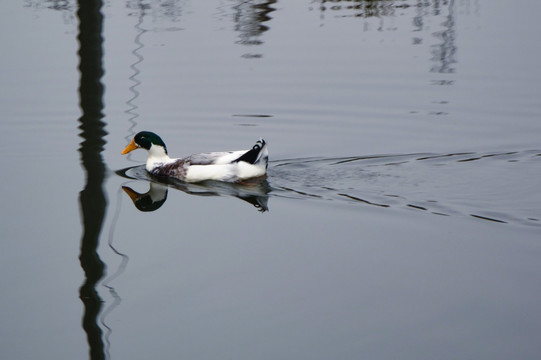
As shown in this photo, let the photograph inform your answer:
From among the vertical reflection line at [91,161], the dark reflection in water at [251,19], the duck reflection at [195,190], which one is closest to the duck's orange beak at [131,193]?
the duck reflection at [195,190]

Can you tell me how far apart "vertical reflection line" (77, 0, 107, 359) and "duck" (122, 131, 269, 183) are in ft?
2.28

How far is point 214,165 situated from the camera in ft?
31.6

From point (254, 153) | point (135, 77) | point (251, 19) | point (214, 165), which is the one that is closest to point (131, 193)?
point (214, 165)

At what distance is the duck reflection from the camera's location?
→ 906 cm

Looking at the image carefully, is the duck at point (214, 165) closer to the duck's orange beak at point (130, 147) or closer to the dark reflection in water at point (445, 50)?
the duck's orange beak at point (130, 147)

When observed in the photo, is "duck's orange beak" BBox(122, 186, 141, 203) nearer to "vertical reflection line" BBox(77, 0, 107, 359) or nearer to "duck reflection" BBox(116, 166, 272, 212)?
"duck reflection" BBox(116, 166, 272, 212)

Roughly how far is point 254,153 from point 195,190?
0.77 metres

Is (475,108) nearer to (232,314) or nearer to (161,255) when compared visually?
(161,255)

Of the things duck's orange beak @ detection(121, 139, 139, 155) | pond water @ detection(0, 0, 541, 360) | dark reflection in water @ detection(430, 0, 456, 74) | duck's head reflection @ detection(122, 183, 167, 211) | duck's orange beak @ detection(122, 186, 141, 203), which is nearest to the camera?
pond water @ detection(0, 0, 541, 360)

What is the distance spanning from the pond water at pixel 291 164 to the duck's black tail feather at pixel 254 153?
0.32 m

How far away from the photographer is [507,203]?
8.41 m

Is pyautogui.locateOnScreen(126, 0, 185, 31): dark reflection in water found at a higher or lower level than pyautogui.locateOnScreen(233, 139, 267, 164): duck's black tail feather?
higher

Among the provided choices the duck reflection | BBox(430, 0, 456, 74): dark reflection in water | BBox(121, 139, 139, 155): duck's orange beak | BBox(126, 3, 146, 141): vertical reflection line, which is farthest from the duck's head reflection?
BBox(430, 0, 456, 74): dark reflection in water

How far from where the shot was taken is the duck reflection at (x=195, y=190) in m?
9.06
